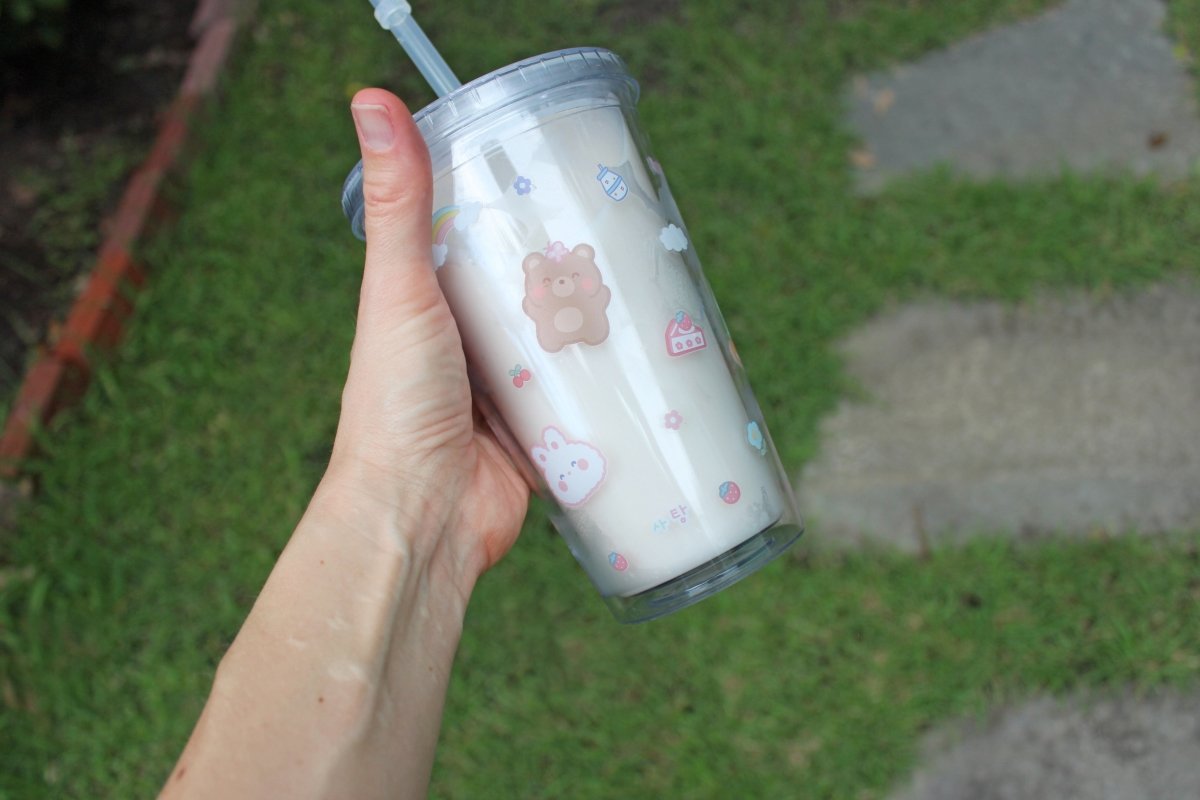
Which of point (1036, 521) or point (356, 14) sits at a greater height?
point (356, 14)

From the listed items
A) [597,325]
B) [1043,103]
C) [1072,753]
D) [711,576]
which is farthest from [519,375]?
[1043,103]

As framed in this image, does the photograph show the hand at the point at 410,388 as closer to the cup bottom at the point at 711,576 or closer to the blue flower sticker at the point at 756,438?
the cup bottom at the point at 711,576

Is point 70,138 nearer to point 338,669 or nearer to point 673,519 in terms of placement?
point 338,669

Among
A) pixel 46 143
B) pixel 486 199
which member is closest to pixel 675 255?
pixel 486 199

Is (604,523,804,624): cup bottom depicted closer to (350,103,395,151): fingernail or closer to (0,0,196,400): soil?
(350,103,395,151): fingernail

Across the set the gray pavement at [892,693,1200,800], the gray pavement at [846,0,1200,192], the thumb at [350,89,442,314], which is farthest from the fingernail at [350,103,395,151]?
the gray pavement at [846,0,1200,192]

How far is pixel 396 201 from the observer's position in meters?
1.24

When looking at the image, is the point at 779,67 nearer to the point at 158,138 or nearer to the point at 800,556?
the point at 800,556

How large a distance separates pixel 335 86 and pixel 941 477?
2238 mm

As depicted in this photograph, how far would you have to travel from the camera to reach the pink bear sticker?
4.45 feet

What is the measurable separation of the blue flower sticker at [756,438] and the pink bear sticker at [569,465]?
23cm

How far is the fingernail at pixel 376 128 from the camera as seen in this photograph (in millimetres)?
1222

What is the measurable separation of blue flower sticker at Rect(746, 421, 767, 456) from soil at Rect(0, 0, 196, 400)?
238 cm

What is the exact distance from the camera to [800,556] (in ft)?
8.13
